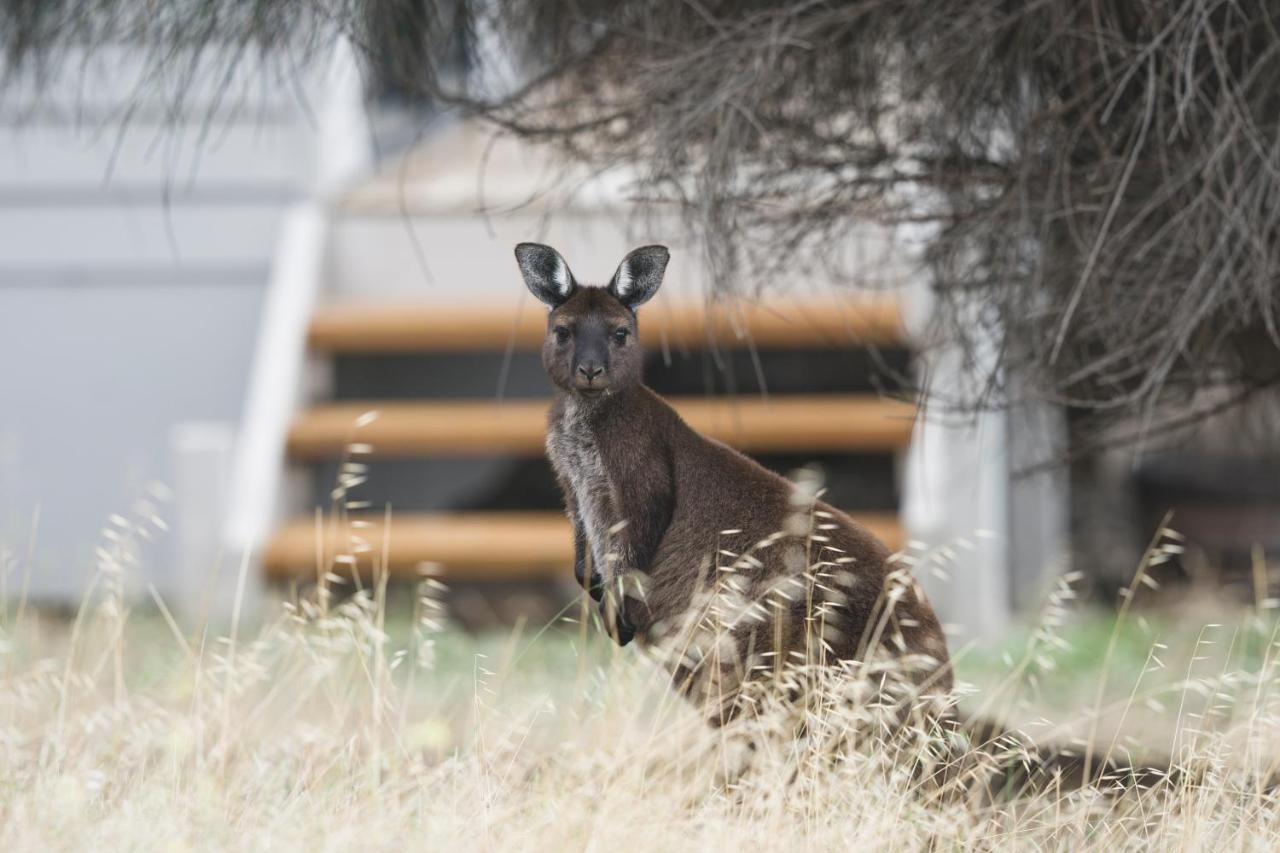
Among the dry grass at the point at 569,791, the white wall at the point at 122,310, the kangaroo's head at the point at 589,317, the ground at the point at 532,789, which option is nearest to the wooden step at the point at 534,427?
the white wall at the point at 122,310

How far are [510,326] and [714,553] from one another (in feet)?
12.1

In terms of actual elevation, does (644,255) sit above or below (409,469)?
above

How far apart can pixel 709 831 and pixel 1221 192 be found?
1714 millimetres

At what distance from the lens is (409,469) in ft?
21.8

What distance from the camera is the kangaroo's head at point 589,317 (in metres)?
2.06

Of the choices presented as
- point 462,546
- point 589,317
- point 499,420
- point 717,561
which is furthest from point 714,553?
point 462,546

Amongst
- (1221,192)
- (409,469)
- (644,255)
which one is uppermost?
(1221,192)

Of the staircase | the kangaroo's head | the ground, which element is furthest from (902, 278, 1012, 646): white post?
the kangaroo's head

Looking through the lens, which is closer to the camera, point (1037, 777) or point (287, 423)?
point (1037, 777)

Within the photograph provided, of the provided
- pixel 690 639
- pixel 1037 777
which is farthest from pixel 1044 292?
pixel 690 639

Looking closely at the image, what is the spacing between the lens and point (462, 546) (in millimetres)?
5734

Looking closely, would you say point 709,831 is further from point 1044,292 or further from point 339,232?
point 339,232

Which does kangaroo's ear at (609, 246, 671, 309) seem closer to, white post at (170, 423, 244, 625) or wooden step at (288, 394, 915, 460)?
wooden step at (288, 394, 915, 460)

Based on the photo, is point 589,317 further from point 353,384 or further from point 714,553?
point 353,384
